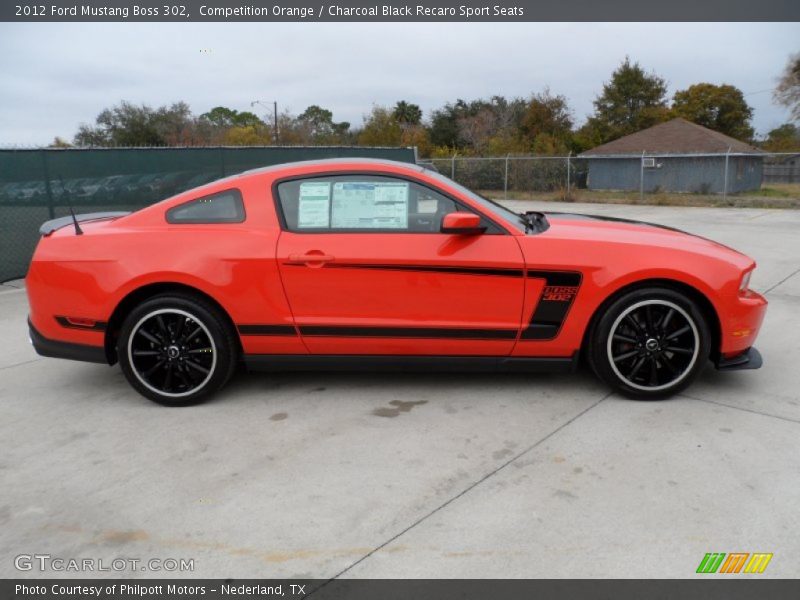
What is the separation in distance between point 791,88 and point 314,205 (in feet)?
141

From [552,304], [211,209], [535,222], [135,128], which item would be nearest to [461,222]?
[552,304]

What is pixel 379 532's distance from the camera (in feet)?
8.54

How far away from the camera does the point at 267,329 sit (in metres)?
3.88

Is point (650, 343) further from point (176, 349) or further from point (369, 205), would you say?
point (176, 349)

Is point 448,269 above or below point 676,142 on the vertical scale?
below

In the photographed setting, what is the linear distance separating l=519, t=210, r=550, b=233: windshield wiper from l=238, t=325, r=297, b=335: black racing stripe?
1574 mm

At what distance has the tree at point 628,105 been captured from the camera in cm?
4847

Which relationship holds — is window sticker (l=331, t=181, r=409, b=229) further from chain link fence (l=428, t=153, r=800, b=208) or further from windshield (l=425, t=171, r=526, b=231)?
chain link fence (l=428, t=153, r=800, b=208)

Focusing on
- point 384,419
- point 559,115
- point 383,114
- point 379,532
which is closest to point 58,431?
point 384,419

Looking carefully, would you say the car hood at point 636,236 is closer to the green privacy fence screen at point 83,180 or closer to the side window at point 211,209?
the side window at point 211,209

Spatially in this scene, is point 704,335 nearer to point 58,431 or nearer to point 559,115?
point 58,431

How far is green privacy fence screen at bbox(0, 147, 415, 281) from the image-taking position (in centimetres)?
822

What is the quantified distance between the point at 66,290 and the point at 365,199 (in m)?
1.91
